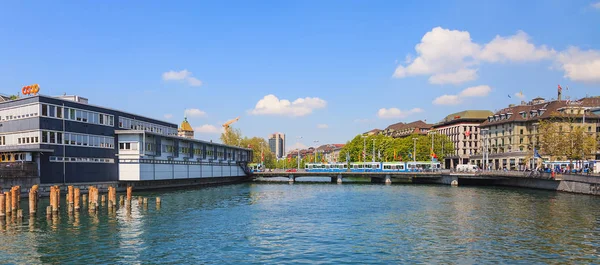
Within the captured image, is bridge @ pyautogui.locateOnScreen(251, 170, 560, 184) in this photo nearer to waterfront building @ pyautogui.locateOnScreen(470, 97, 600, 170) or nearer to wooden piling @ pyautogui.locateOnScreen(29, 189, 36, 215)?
waterfront building @ pyautogui.locateOnScreen(470, 97, 600, 170)

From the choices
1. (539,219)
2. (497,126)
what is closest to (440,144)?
(497,126)

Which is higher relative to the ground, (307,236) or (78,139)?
(78,139)

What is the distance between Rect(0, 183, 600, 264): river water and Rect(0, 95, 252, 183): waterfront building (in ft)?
75.7

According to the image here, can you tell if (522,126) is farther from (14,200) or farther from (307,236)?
(14,200)

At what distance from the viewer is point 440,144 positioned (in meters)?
199

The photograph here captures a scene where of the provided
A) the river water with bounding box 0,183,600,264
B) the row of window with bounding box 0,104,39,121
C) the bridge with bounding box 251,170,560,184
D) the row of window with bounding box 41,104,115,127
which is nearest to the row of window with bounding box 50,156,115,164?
the row of window with bounding box 41,104,115,127

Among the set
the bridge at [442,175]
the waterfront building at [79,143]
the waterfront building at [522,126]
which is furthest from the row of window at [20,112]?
the waterfront building at [522,126]

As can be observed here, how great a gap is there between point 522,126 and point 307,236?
140379mm

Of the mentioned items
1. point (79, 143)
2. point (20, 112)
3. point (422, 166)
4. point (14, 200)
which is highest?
point (20, 112)

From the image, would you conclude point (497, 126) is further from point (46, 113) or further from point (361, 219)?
point (46, 113)

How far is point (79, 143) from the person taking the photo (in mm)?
81312

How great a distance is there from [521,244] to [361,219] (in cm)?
1847

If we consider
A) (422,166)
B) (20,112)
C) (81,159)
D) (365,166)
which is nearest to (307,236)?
(81,159)

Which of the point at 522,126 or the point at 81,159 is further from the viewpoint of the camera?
the point at 522,126
